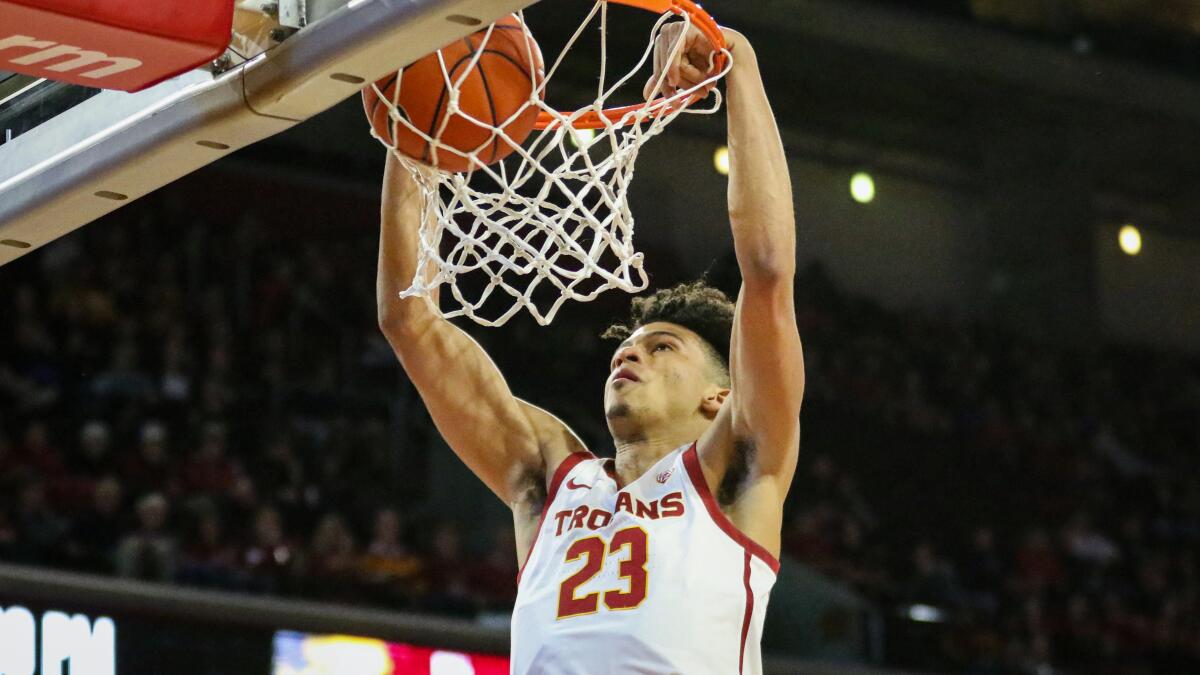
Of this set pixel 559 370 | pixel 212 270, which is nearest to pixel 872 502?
pixel 559 370

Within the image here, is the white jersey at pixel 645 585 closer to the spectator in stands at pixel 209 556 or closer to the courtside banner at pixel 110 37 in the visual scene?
the courtside banner at pixel 110 37

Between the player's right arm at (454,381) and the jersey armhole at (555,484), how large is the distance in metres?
0.07

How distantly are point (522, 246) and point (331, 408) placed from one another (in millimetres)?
6819

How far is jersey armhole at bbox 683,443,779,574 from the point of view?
10.6 feet

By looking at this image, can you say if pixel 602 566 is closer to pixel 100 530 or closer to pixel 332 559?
pixel 100 530

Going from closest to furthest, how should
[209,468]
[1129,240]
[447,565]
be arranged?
1. [209,468]
2. [447,565]
3. [1129,240]

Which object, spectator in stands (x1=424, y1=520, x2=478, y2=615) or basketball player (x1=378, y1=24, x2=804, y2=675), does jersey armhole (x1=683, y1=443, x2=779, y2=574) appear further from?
spectator in stands (x1=424, y1=520, x2=478, y2=615)

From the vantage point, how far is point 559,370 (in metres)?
11.4

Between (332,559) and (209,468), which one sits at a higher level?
(209,468)

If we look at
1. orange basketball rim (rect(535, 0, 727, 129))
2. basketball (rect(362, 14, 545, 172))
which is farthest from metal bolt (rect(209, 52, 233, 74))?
orange basketball rim (rect(535, 0, 727, 129))

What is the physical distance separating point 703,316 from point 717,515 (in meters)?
0.59

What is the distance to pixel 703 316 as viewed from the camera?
3703 mm

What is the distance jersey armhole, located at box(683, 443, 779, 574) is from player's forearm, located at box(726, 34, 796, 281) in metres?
0.38

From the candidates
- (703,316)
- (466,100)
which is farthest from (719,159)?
(466,100)
